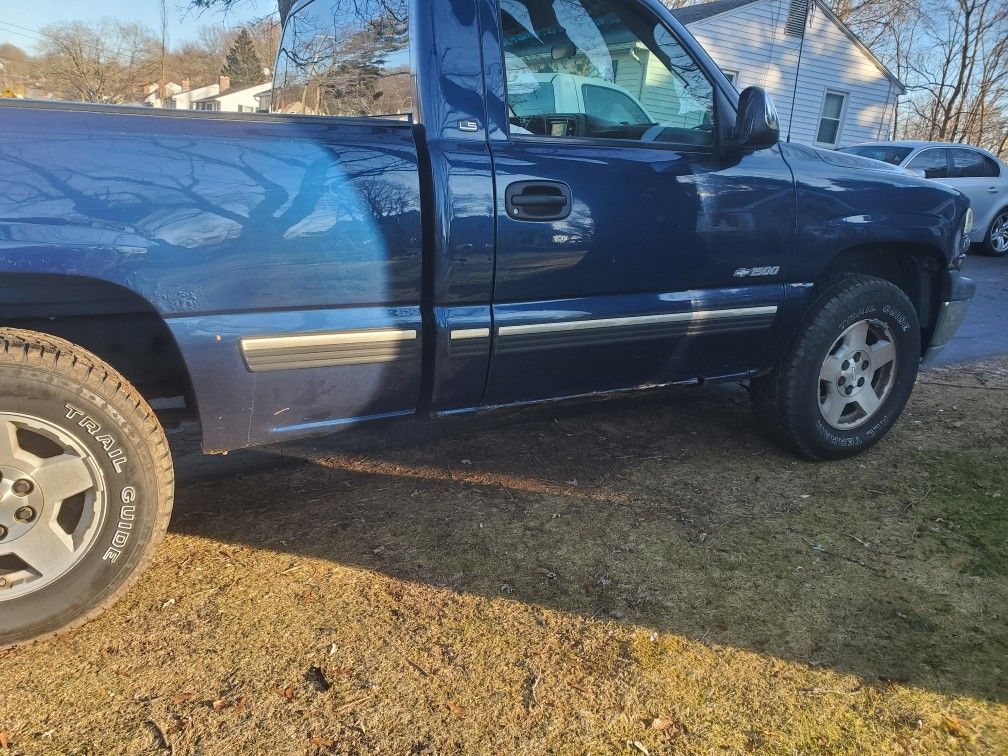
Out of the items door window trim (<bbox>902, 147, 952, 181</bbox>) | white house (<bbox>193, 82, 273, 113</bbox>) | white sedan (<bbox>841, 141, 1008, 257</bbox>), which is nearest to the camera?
white house (<bbox>193, 82, 273, 113</bbox>)

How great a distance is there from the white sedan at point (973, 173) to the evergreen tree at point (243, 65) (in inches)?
379

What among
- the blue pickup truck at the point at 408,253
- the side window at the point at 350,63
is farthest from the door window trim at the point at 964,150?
the side window at the point at 350,63

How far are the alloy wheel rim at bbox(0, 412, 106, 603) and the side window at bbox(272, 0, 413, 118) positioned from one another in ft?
4.59

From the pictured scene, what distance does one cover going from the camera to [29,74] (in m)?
2.83

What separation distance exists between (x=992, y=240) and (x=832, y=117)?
31.8 feet

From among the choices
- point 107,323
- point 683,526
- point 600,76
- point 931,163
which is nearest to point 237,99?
point 107,323

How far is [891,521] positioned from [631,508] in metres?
1.07

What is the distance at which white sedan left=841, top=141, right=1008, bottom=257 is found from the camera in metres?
10.6

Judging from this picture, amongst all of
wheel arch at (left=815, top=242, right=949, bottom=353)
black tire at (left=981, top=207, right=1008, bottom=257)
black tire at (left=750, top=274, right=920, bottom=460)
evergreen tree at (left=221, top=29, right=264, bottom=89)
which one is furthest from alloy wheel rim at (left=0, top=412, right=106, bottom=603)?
black tire at (left=981, top=207, right=1008, bottom=257)

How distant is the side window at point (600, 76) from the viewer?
254 centimetres

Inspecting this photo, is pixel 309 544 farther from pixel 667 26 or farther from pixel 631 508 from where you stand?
pixel 667 26

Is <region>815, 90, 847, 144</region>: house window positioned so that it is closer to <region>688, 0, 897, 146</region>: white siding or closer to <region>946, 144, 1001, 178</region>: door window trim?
<region>688, 0, 897, 146</region>: white siding

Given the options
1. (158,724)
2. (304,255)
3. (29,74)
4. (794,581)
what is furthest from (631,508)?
(29,74)

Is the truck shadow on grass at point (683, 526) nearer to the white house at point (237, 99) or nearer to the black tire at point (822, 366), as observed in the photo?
the black tire at point (822, 366)
